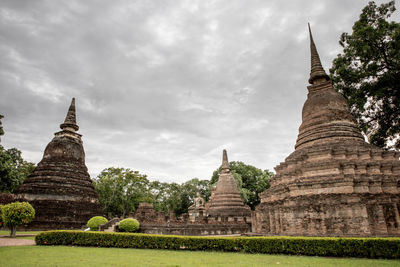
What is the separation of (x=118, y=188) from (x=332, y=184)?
34.5 metres

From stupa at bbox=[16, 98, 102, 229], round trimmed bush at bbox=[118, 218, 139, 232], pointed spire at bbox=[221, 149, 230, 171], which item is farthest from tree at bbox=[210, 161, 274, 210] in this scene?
round trimmed bush at bbox=[118, 218, 139, 232]

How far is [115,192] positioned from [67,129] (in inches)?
714

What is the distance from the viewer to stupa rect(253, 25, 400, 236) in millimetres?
11633

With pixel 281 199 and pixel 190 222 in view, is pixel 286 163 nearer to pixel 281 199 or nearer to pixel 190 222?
pixel 281 199

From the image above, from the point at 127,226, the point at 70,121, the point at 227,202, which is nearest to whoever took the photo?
the point at 127,226

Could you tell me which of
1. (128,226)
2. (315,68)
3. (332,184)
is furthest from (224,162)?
(332,184)

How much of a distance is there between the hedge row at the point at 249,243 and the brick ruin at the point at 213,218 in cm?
716

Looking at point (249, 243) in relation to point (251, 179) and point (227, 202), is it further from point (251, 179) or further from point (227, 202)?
point (251, 179)

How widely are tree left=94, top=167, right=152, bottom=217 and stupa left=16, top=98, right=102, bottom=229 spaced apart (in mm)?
14755

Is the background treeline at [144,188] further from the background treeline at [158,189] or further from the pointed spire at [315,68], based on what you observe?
the pointed spire at [315,68]

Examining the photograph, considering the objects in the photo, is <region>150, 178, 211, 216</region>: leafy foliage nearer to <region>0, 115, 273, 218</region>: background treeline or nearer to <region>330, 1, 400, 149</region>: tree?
<region>0, 115, 273, 218</region>: background treeline

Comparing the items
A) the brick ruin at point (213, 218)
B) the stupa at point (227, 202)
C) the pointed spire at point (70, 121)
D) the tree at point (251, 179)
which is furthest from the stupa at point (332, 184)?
the tree at point (251, 179)

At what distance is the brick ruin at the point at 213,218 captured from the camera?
19697mm

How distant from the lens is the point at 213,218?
23.0m
